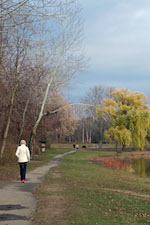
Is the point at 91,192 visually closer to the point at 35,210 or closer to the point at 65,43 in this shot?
the point at 35,210

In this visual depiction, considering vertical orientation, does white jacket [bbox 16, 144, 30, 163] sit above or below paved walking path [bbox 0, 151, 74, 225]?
above

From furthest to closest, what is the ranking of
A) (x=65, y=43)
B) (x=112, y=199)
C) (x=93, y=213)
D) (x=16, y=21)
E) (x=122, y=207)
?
(x=65, y=43) < (x=16, y=21) < (x=112, y=199) < (x=122, y=207) < (x=93, y=213)

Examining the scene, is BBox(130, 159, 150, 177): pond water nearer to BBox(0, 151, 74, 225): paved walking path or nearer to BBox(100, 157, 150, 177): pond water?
BBox(100, 157, 150, 177): pond water

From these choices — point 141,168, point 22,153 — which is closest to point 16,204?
point 22,153

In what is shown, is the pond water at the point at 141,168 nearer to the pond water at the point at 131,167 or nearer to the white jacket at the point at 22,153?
the pond water at the point at 131,167

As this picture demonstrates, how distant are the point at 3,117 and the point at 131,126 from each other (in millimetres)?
32342

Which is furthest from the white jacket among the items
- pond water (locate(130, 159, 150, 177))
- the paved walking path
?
pond water (locate(130, 159, 150, 177))

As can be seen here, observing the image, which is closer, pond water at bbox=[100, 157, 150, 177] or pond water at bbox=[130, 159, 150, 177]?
pond water at bbox=[130, 159, 150, 177]

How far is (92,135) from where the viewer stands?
8600 cm

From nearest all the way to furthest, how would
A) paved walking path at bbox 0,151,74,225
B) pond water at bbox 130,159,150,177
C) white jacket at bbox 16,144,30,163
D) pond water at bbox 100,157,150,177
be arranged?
1. paved walking path at bbox 0,151,74,225
2. white jacket at bbox 16,144,30,163
3. pond water at bbox 130,159,150,177
4. pond water at bbox 100,157,150,177

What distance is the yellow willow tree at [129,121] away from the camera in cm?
4753

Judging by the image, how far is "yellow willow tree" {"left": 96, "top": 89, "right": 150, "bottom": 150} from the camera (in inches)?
1871

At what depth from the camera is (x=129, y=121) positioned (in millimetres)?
49094

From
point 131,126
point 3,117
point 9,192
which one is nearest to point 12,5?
point 9,192
